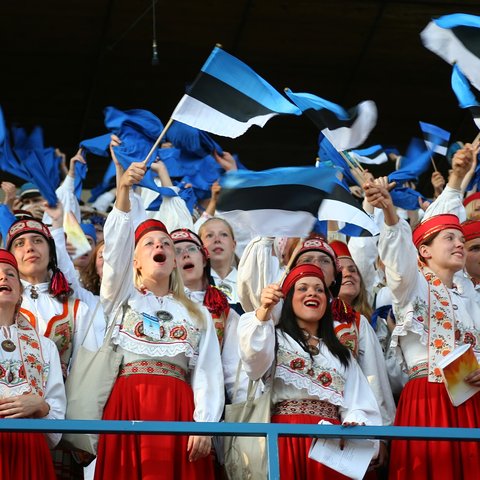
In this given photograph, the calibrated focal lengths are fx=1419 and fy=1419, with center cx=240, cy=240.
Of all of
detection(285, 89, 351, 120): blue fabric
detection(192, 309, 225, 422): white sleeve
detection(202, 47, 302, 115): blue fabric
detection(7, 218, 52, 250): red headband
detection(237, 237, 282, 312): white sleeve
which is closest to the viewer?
detection(192, 309, 225, 422): white sleeve

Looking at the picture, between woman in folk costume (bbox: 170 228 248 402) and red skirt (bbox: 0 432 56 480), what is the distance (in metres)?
1.13

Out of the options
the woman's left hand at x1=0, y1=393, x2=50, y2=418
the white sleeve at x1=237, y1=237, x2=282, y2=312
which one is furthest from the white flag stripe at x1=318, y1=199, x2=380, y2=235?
the woman's left hand at x1=0, y1=393, x2=50, y2=418

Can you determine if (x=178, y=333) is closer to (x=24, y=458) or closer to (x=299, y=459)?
(x=299, y=459)

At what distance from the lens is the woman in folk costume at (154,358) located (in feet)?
23.3

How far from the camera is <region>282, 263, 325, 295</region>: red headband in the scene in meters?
7.66

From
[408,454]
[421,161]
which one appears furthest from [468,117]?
[408,454]

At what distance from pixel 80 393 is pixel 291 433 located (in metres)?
1.15

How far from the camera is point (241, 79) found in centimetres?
808

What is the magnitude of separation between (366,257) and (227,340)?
1.73 meters

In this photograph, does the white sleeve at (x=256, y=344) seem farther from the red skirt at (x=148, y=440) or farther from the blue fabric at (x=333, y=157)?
the blue fabric at (x=333, y=157)

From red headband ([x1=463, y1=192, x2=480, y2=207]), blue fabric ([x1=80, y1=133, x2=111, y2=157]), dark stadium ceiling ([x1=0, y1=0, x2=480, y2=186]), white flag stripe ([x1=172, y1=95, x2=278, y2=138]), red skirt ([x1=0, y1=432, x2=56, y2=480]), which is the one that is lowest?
red skirt ([x1=0, y1=432, x2=56, y2=480])

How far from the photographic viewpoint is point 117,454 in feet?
23.4

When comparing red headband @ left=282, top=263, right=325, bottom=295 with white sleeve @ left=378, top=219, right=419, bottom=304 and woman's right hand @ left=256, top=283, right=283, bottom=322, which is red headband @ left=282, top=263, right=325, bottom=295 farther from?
woman's right hand @ left=256, top=283, right=283, bottom=322

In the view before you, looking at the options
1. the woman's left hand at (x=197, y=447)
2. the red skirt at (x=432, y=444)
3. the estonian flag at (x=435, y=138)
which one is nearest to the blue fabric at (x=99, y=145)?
the estonian flag at (x=435, y=138)
